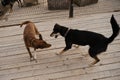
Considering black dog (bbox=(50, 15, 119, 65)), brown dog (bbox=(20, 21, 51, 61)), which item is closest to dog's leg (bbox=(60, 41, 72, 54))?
black dog (bbox=(50, 15, 119, 65))

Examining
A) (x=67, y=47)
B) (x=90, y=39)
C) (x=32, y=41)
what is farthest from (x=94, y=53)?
(x=32, y=41)

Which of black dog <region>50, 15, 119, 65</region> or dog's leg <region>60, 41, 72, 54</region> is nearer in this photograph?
black dog <region>50, 15, 119, 65</region>

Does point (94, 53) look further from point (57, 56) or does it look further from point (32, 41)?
point (32, 41)

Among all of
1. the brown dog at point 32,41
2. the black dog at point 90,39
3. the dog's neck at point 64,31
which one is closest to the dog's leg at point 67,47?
the black dog at point 90,39

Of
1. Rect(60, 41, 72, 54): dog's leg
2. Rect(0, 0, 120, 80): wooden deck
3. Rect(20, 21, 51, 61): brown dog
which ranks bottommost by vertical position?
Rect(0, 0, 120, 80): wooden deck

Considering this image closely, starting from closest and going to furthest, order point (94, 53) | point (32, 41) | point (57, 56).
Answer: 1. point (94, 53)
2. point (32, 41)
3. point (57, 56)

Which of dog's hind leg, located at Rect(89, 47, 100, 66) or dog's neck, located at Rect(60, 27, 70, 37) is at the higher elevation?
dog's neck, located at Rect(60, 27, 70, 37)

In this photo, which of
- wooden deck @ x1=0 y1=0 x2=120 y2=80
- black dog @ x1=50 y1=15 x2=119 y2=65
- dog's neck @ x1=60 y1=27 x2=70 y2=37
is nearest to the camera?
black dog @ x1=50 y1=15 x2=119 y2=65

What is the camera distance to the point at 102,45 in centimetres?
354

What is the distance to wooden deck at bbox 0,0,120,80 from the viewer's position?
3.65 m

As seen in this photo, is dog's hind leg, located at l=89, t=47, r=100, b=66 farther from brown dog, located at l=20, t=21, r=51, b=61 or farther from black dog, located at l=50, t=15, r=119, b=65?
brown dog, located at l=20, t=21, r=51, b=61

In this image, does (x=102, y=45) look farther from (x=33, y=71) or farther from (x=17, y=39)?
(x=17, y=39)

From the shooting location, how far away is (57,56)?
408cm

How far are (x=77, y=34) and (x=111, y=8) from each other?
232 centimetres
